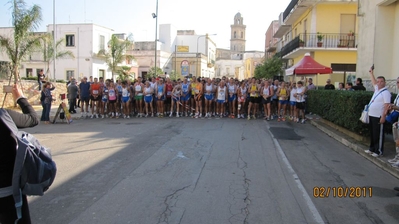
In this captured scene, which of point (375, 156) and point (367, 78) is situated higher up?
point (367, 78)

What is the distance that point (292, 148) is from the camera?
31.8 ft

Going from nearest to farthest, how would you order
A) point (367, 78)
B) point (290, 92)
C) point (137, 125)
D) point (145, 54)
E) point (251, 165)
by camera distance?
point (251, 165) < point (137, 125) < point (367, 78) < point (290, 92) < point (145, 54)

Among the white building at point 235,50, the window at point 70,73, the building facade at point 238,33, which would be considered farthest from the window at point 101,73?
the building facade at point 238,33

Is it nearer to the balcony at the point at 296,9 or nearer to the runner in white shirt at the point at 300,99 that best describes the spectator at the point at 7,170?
the runner in white shirt at the point at 300,99

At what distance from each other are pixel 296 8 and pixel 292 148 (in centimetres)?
2296

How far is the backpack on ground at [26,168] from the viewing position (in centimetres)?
291

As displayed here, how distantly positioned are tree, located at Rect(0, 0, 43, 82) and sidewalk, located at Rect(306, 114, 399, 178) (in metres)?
15.9

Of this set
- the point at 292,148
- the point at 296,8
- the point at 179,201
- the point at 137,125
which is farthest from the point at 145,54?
the point at 179,201

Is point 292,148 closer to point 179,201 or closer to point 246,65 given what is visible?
point 179,201

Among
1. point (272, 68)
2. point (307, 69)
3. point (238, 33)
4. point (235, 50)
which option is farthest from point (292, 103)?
point (235, 50)

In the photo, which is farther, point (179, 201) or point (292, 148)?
point (292, 148)


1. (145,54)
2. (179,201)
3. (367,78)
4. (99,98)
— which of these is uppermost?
(145,54)

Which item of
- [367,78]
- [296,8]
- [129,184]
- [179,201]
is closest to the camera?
[179,201]

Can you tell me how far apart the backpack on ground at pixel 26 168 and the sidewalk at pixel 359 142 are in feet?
22.4
